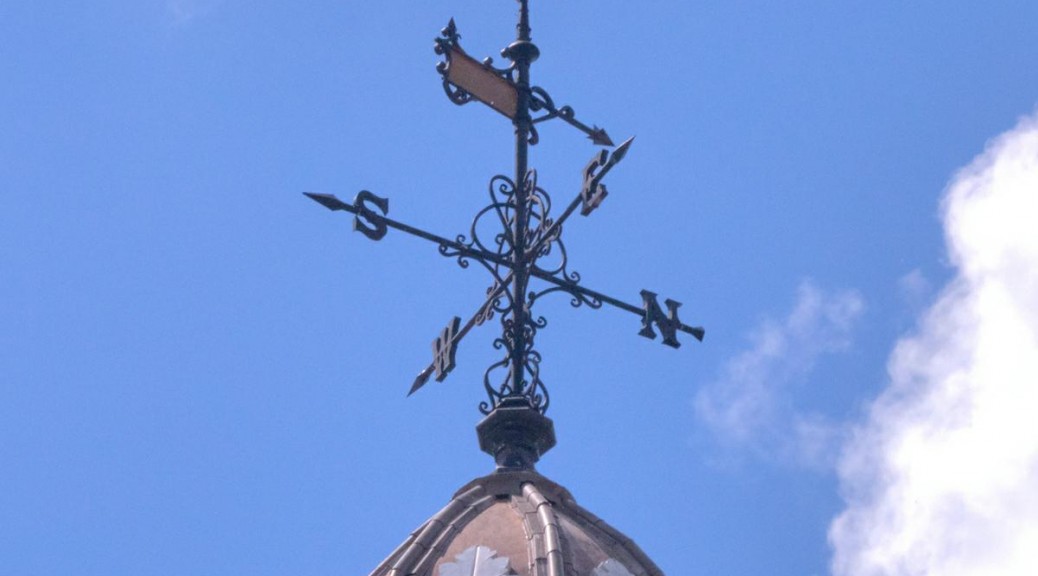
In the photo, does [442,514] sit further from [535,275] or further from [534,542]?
[535,275]

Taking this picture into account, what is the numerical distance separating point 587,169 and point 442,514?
2.91m

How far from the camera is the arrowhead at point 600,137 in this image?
14.7 metres

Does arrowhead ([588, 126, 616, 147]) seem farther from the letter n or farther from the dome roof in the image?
the dome roof

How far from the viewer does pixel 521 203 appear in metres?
13.6

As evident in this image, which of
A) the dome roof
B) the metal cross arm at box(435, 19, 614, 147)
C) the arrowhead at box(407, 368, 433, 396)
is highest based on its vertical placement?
the metal cross arm at box(435, 19, 614, 147)

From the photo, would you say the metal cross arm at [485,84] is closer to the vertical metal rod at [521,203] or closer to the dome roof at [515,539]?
the vertical metal rod at [521,203]

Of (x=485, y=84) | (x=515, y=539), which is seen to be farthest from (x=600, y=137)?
(x=515, y=539)

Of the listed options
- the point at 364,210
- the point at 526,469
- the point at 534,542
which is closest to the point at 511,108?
the point at 364,210

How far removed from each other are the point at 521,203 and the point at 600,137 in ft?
4.55

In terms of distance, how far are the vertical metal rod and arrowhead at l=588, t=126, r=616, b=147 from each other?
0.78 metres

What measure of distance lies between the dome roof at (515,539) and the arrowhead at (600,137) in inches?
127

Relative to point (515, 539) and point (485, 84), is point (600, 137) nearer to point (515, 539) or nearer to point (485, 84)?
point (485, 84)

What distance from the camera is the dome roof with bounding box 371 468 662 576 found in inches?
445

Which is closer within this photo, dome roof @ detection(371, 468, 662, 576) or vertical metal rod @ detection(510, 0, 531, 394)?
dome roof @ detection(371, 468, 662, 576)
